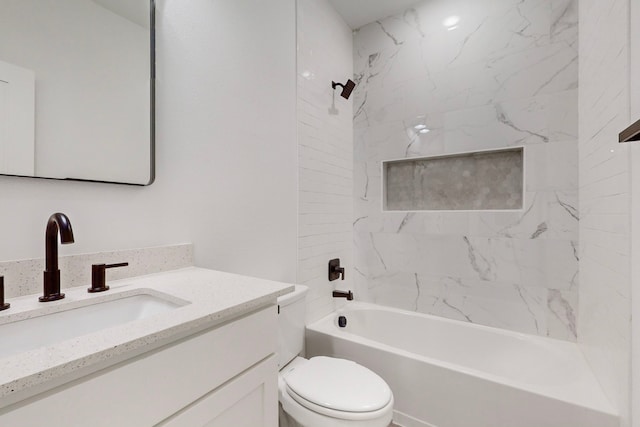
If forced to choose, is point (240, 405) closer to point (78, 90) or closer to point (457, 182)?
point (78, 90)

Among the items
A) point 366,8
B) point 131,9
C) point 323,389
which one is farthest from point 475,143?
point 131,9

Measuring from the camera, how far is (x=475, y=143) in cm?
201

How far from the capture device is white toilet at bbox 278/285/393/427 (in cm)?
110

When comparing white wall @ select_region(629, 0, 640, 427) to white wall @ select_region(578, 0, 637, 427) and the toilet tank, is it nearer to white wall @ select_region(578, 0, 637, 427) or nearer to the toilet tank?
white wall @ select_region(578, 0, 637, 427)

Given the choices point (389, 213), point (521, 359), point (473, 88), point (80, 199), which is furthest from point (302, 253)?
point (473, 88)

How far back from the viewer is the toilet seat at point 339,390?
3.62 feet

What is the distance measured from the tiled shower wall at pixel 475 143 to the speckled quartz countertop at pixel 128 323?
157cm

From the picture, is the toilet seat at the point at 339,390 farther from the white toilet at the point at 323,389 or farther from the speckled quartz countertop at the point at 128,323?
the speckled quartz countertop at the point at 128,323

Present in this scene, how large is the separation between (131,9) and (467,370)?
2115 millimetres

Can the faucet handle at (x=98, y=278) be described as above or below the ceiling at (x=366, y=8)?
below

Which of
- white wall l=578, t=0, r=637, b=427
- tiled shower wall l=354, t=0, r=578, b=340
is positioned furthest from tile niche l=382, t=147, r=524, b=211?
white wall l=578, t=0, r=637, b=427

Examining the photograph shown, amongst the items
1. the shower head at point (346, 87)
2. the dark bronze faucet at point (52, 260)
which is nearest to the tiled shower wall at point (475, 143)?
the shower head at point (346, 87)

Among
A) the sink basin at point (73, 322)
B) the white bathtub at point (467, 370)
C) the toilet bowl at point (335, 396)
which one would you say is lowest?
the white bathtub at point (467, 370)

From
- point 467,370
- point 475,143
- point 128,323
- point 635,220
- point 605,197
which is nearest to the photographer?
point 128,323
